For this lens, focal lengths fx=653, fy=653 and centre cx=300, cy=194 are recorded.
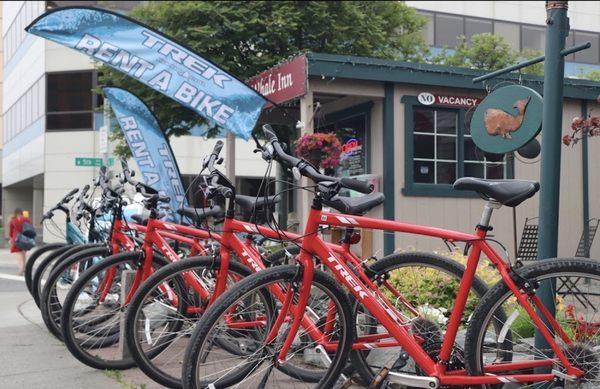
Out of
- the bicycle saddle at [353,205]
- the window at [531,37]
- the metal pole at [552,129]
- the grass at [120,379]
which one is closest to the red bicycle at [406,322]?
the bicycle saddle at [353,205]

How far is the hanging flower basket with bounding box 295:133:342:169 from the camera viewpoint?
7578mm

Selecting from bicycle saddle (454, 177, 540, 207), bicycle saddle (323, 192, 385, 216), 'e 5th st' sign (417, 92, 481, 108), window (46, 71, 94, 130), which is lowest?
bicycle saddle (323, 192, 385, 216)

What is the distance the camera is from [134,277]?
490 centimetres

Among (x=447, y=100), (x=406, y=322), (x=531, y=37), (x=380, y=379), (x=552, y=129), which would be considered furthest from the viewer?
(x=531, y=37)

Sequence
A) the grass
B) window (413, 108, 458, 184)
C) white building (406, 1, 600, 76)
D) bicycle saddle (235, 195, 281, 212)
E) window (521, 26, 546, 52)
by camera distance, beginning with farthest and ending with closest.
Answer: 1. window (521, 26, 546, 52)
2. white building (406, 1, 600, 76)
3. window (413, 108, 458, 184)
4. the grass
5. bicycle saddle (235, 195, 281, 212)

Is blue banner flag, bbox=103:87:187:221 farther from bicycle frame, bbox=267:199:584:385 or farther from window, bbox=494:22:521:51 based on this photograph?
window, bbox=494:22:521:51

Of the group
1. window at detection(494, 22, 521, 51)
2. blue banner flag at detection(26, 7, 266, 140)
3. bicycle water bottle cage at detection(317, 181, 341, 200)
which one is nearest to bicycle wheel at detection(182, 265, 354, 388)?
bicycle water bottle cage at detection(317, 181, 341, 200)

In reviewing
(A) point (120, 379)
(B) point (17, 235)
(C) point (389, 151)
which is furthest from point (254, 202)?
(B) point (17, 235)

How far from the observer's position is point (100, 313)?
518 cm

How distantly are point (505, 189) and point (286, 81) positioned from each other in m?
5.25

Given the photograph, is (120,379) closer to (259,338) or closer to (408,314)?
(259,338)

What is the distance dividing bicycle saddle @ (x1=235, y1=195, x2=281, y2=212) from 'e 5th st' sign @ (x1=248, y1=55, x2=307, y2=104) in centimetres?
348

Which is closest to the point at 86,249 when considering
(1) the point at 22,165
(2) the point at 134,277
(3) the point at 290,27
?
(2) the point at 134,277

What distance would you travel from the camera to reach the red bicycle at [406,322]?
3.24m
